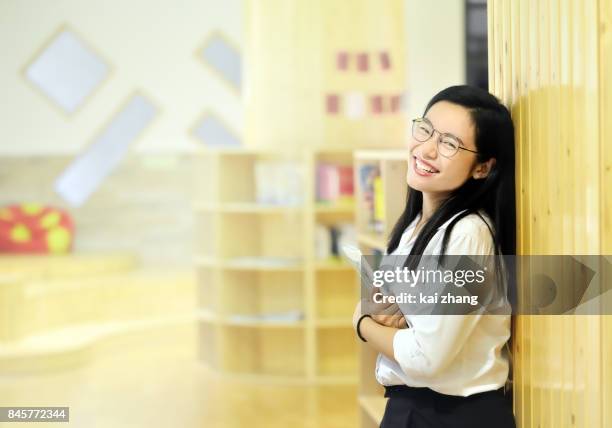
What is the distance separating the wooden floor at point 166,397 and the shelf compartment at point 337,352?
22 cm

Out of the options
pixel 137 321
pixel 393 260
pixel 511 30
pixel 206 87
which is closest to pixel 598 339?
pixel 393 260

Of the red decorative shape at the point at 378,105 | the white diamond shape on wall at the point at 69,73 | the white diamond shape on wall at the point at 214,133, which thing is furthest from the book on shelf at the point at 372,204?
the white diamond shape on wall at the point at 69,73

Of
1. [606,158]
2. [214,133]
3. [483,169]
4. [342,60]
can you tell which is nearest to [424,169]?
[483,169]

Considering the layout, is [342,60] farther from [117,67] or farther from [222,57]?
[117,67]

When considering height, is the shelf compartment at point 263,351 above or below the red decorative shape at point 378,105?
below

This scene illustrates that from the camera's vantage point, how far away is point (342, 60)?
5793mm

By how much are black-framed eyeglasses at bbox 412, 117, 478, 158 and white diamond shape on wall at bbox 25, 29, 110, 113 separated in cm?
664

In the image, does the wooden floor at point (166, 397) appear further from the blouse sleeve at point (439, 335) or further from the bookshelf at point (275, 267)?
the blouse sleeve at point (439, 335)

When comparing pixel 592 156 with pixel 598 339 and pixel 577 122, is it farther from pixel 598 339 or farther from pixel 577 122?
pixel 598 339

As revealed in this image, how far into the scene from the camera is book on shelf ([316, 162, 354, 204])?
581 centimetres

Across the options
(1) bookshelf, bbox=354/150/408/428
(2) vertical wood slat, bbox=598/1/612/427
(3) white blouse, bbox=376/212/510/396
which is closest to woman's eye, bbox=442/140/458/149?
(3) white blouse, bbox=376/212/510/396

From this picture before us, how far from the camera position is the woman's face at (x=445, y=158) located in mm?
1989

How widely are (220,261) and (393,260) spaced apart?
12.8 ft

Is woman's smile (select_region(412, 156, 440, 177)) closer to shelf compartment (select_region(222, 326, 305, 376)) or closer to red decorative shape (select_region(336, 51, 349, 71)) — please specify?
red decorative shape (select_region(336, 51, 349, 71))
